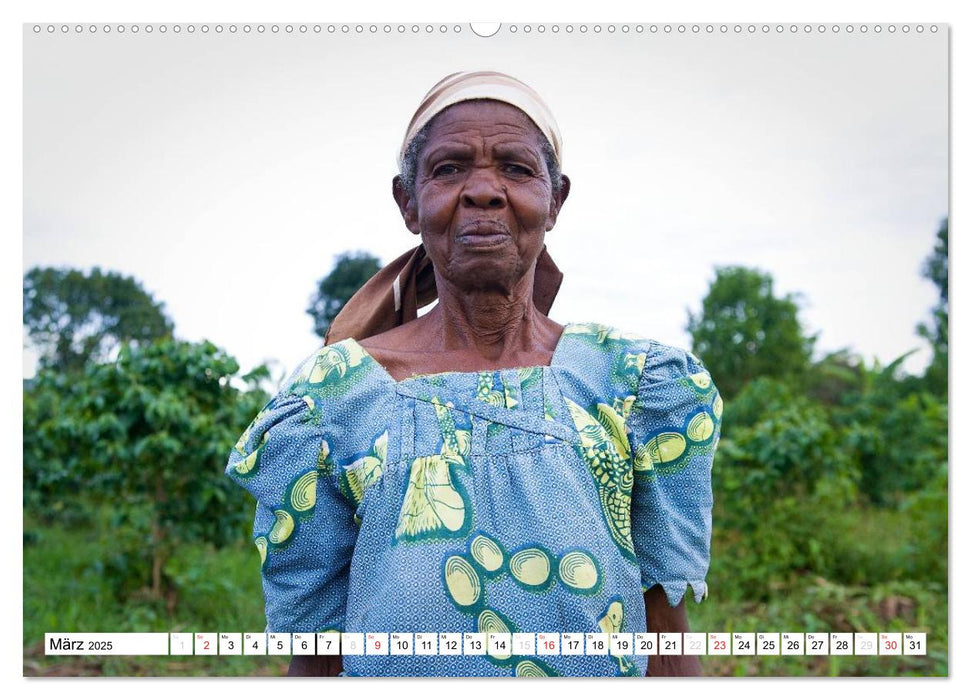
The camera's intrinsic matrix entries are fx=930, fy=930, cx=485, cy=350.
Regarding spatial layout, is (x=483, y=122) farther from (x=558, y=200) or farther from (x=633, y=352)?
(x=633, y=352)

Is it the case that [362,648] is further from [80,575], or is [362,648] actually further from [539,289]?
[80,575]

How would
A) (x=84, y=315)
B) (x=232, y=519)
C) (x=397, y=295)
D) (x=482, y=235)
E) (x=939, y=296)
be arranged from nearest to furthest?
(x=482, y=235) → (x=397, y=295) → (x=939, y=296) → (x=84, y=315) → (x=232, y=519)

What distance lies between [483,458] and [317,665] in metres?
0.54

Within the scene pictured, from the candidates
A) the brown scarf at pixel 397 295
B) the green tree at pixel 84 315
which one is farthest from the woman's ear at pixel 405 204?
the green tree at pixel 84 315

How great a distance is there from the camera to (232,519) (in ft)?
13.7

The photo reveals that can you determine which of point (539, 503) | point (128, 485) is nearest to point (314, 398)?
point (539, 503)

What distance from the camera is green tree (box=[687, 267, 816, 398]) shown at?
6438 millimetres

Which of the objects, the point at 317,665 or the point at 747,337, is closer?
the point at 317,665

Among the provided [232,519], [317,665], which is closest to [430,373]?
[317,665]

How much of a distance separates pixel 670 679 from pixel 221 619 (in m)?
2.75

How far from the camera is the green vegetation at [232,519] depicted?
377cm

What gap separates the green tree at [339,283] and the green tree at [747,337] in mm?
3600

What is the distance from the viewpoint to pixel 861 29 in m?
2.25

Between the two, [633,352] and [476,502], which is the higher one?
[633,352]
